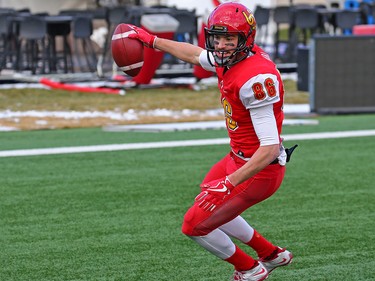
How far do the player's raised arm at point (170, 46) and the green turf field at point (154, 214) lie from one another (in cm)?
125

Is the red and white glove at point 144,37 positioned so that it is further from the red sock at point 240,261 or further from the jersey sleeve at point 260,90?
the red sock at point 240,261

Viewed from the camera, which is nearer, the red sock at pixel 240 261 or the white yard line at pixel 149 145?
the red sock at pixel 240 261

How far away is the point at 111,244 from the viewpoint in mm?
6277

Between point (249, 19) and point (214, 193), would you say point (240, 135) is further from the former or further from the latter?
point (249, 19)

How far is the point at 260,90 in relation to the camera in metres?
4.62

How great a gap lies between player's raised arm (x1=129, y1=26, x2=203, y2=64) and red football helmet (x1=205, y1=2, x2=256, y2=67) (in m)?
0.62

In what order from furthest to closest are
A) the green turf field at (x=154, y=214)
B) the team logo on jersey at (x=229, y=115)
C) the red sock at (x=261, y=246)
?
1. the green turf field at (x=154, y=214)
2. the red sock at (x=261, y=246)
3. the team logo on jersey at (x=229, y=115)

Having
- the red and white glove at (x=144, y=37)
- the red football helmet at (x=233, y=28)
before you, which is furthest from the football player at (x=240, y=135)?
the red and white glove at (x=144, y=37)

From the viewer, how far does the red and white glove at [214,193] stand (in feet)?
15.5

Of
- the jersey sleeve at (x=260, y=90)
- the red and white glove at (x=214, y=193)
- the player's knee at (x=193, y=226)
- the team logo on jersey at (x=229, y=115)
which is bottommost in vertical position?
the player's knee at (x=193, y=226)

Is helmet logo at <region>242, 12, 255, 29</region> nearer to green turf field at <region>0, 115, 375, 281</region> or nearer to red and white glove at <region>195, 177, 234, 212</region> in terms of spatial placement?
red and white glove at <region>195, 177, 234, 212</region>

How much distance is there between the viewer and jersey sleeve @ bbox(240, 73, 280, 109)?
15.2ft

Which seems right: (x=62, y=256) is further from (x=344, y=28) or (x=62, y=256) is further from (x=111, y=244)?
(x=344, y=28)

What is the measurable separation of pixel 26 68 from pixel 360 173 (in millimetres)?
12560
